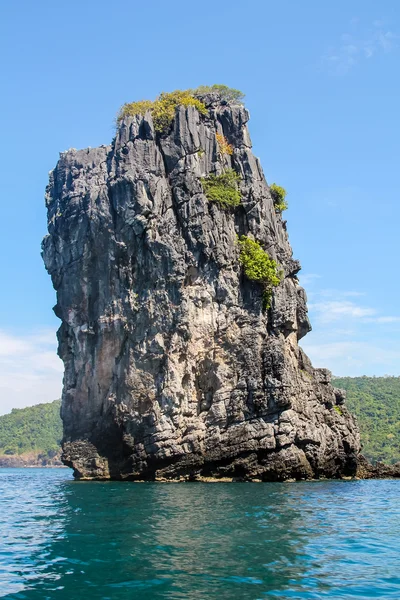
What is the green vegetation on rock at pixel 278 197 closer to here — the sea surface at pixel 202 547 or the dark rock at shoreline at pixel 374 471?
the dark rock at shoreline at pixel 374 471

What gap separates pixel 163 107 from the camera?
43.6 m

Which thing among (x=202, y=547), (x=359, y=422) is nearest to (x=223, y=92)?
(x=202, y=547)

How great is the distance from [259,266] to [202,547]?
26.3 metres

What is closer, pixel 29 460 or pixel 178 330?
pixel 178 330

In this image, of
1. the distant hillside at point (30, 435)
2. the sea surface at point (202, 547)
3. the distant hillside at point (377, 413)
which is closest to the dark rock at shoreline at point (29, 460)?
the distant hillside at point (30, 435)

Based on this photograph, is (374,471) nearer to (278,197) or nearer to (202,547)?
(278,197)

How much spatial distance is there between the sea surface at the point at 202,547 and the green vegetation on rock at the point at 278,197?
25.0 m

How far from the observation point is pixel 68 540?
54.2 feet

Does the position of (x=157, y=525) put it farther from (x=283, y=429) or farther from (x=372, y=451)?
(x=372, y=451)

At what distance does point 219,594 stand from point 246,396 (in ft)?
83.8

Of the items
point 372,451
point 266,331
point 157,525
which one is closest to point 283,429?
point 266,331

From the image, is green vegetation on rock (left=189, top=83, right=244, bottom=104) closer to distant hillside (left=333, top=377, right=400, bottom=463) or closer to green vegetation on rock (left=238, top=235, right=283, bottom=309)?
green vegetation on rock (left=238, top=235, right=283, bottom=309)

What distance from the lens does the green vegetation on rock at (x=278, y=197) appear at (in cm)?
4594

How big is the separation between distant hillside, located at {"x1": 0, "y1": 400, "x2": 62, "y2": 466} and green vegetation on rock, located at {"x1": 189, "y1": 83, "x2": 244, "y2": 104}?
329 ft
